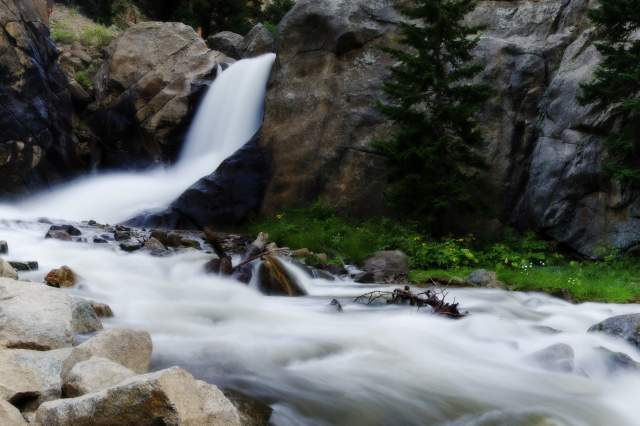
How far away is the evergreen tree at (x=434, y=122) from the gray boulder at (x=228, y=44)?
43.1 ft

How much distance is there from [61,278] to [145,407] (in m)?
5.46

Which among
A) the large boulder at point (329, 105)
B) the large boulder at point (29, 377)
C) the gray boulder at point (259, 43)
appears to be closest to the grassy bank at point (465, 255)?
the large boulder at point (329, 105)

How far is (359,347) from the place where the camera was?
6145 millimetres

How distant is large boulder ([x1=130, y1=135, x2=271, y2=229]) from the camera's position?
50.6 feet

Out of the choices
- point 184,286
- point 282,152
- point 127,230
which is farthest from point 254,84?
point 184,286

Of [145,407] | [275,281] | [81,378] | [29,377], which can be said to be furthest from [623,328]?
[29,377]

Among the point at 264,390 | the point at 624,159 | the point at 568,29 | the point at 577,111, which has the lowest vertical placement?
the point at 264,390

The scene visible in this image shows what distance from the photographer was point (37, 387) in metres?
3.88

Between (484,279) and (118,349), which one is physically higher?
(118,349)

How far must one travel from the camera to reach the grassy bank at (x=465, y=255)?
9406 mm

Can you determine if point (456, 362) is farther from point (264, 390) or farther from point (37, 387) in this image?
point (37, 387)

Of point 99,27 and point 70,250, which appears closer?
point 70,250

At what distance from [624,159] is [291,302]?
7.10 m

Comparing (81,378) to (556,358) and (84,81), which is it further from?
(84,81)
